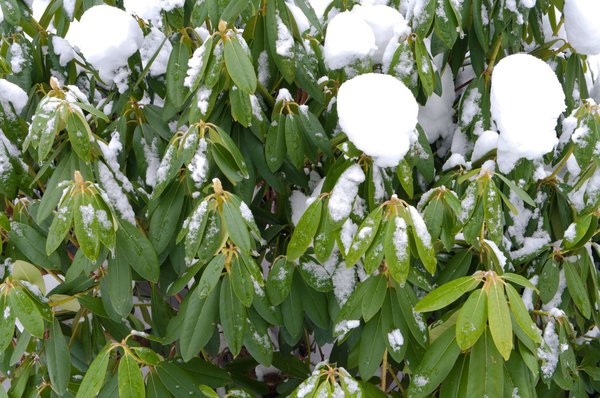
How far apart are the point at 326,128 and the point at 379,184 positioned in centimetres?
24

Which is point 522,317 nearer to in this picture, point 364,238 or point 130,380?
point 364,238

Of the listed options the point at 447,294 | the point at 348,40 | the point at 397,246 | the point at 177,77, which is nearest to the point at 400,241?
the point at 397,246

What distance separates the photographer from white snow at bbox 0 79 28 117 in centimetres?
132

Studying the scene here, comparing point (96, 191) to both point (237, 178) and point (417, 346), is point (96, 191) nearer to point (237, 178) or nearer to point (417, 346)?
point (237, 178)

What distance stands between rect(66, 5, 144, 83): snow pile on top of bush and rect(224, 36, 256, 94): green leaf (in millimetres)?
301

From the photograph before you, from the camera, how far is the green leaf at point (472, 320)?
0.99 meters

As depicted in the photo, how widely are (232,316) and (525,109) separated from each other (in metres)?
0.65

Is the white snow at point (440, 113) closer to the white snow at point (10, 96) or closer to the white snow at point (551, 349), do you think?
the white snow at point (551, 349)

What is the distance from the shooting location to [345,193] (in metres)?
1.12

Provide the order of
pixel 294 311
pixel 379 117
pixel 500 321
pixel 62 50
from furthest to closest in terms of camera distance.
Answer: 1. pixel 62 50
2. pixel 294 311
3. pixel 379 117
4. pixel 500 321

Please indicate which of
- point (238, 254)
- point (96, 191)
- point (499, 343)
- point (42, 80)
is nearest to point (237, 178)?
point (238, 254)

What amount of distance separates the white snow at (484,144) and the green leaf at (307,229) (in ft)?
1.25

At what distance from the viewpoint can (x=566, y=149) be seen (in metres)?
1.34

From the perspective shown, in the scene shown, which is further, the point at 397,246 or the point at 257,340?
the point at 257,340
